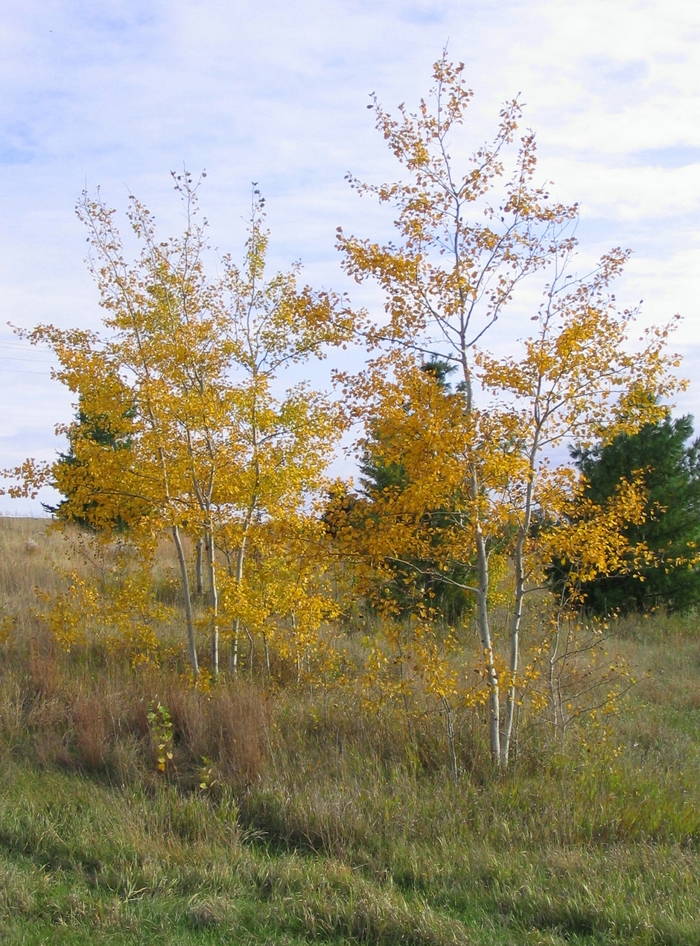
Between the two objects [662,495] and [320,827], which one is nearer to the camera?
[320,827]

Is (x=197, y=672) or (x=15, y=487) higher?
(x=15, y=487)

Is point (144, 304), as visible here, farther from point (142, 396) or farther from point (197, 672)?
point (197, 672)

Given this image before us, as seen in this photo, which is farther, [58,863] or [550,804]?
[550,804]

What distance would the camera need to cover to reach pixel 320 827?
5762 mm

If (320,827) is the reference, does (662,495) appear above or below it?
above

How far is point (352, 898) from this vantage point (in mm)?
4723

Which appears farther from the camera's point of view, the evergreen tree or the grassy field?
the evergreen tree

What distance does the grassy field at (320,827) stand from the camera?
4.56m

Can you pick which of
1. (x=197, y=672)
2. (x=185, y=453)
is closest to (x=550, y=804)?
(x=197, y=672)

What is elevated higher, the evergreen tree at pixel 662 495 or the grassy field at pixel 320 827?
the evergreen tree at pixel 662 495

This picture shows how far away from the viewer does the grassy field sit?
456 cm

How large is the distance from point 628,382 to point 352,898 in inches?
165

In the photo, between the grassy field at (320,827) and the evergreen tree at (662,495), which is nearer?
the grassy field at (320,827)

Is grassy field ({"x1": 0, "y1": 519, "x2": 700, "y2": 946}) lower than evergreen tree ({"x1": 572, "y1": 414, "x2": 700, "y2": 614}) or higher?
lower
